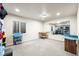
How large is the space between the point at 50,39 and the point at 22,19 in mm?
2812

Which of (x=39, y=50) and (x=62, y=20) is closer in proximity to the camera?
(x=39, y=50)

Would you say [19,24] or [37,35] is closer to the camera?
[19,24]

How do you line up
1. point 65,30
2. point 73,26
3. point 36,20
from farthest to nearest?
1. point 36,20
2. point 65,30
3. point 73,26

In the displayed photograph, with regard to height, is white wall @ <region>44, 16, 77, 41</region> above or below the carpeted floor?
above

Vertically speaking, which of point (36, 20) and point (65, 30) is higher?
point (36, 20)

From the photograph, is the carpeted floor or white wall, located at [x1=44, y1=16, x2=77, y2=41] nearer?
the carpeted floor

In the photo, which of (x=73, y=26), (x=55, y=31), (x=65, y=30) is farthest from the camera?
→ (x=55, y=31)

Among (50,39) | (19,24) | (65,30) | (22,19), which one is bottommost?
(50,39)

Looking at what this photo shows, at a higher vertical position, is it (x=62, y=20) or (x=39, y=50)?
(x=62, y=20)

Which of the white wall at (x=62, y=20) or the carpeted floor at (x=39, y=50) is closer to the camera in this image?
the carpeted floor at (x=39, y=50)

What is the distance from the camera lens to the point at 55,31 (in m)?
5.55

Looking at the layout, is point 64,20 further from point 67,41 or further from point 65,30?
point 67,41

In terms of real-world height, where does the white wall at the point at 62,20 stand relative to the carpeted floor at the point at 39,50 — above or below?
above

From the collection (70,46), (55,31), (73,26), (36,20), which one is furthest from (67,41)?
(36,20)
